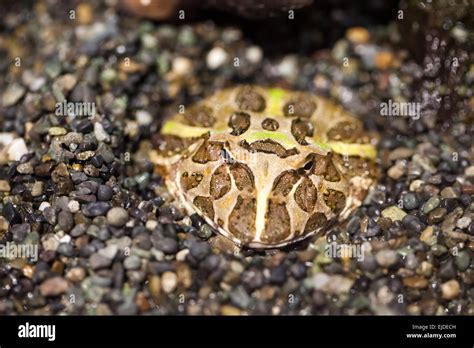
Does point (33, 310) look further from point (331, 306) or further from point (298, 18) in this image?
point (298, 18)

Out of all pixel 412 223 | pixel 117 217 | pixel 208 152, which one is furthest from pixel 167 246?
pixel 412 223

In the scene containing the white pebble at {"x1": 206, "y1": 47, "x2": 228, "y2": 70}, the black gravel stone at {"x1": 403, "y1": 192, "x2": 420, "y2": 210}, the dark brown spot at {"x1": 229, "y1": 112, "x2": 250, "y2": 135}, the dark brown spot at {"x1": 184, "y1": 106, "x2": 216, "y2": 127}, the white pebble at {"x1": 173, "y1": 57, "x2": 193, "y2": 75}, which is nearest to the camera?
the dark brown spot at {"x1": 229, "y1": 112, "x2": 250, "y2": 135}

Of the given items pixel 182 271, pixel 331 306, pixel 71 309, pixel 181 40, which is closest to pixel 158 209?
pixel 182 271

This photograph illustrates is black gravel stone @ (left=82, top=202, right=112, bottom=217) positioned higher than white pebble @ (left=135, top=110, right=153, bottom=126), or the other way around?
white pebble @ (left=135, top=110, right=153, bottom=126)

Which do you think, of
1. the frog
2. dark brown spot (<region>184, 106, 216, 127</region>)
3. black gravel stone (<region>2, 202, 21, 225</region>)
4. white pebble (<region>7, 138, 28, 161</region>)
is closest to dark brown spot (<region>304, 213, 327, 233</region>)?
the frog

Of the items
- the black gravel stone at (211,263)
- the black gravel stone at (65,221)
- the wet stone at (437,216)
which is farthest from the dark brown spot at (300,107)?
the black gravel stone at (65,221)

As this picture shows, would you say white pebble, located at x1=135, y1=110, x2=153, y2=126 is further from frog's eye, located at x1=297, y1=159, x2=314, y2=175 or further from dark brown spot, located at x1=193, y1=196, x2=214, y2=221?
frog's eye, located at x1=297, y1=159, x2=314, y2=175
